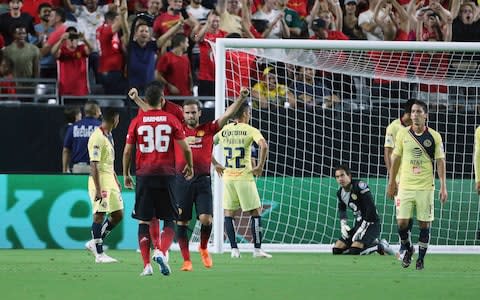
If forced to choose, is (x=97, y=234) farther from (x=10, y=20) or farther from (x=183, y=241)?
(x=10, y=20)

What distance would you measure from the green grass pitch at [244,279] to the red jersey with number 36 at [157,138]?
41.7 inches

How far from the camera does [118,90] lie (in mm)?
19250

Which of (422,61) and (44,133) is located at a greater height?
(422,61)

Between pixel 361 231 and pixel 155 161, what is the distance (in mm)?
6145

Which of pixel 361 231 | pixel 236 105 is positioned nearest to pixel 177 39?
pixel 361 231

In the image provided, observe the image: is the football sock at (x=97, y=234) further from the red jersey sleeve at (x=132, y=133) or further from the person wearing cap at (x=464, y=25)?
the person wearing cap at (x=464, y=25)

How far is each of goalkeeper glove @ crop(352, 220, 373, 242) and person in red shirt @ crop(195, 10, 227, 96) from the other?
139 inches

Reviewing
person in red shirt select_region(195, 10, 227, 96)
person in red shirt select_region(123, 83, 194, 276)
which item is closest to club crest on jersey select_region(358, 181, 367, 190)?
person in red shirt select_region(195, 10, 227, 96)

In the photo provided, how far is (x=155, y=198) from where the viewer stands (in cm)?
1191

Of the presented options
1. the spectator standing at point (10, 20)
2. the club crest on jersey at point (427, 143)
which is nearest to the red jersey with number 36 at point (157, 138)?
the club crest on jersey at point (427, 143)

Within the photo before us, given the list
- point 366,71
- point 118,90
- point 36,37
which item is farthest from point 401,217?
point 36,37

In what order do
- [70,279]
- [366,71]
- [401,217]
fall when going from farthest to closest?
1. [366,71]
2. [401,217]
3. [70,279]

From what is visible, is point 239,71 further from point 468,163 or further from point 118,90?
point 468,163

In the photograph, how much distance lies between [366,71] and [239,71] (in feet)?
6.09
